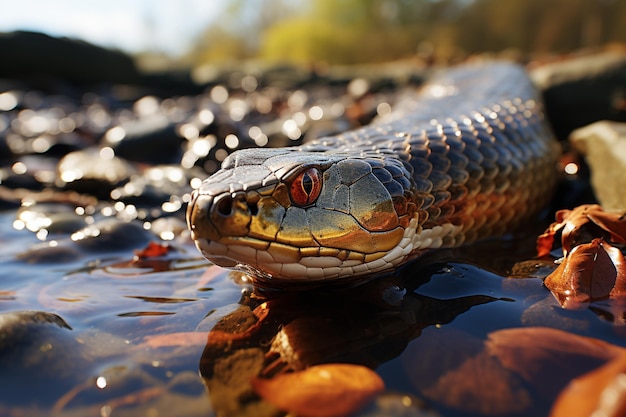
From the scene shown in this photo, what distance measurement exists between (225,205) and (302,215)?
28 cm

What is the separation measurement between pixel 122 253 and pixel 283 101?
287 inches

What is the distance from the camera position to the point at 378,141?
2514 mm

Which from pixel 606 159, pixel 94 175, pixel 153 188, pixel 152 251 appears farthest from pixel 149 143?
pixel 606 159

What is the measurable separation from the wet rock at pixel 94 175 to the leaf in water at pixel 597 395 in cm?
343

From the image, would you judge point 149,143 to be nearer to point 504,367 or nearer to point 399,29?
point 504,367

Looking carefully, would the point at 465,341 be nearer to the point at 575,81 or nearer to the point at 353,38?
the point at 575,81

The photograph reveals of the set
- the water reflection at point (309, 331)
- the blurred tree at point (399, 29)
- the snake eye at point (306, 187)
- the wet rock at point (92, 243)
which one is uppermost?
the blurred tree at point (399, 29)

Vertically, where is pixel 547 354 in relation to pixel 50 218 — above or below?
below

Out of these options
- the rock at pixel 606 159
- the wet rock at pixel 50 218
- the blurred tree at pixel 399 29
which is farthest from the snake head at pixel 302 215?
the blurred tree at pixel 399 29

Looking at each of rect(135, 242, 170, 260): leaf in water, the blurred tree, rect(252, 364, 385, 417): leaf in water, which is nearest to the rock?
rect(252, 364, 385, 417): leaf in water

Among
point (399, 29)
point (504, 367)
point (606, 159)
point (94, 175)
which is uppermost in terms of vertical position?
point (399, 29)

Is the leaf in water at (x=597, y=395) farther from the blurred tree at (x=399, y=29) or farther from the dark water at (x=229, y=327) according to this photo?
the blurred tree at (x=399, y=29)

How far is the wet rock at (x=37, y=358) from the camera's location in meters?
1.41

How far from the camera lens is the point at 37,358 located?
1.54 meters
